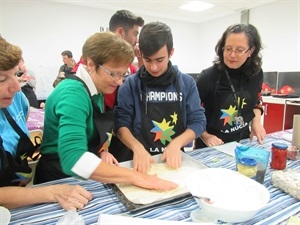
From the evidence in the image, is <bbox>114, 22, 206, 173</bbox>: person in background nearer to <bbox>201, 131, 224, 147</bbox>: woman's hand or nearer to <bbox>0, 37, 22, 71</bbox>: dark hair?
<bbox>201, 131, 224, 147</bbox>: woman's hand

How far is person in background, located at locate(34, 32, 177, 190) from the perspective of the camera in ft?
2.77

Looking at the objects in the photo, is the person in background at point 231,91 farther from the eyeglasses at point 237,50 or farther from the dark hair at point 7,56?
the dark hair at point 7,56

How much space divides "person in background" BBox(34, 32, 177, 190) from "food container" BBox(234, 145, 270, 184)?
0.34 meters

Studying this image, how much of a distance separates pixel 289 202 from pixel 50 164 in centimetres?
98

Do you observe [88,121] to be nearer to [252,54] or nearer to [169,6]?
[252,54]

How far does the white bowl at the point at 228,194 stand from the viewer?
0.71m

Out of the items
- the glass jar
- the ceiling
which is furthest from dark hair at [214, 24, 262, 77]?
the ceiling

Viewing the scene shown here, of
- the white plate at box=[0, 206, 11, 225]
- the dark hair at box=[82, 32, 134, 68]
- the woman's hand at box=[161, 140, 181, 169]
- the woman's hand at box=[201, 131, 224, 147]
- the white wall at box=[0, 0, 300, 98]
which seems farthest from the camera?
the white wall at box=[0, 0, 300, 98]

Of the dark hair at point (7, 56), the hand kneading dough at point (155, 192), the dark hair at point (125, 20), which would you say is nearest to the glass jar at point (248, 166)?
the hand kneading dough at point (155, 192)

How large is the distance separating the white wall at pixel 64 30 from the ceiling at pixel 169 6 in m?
0.24

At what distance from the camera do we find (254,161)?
101cm

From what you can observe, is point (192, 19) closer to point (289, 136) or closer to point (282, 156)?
point (289, 136)

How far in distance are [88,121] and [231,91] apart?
1095 millimetres

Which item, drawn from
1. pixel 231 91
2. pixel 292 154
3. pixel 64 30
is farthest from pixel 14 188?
pixel 64 30
